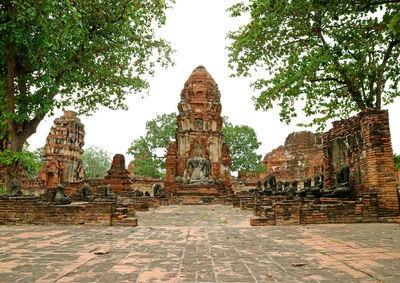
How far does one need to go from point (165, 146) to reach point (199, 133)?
29.8ft

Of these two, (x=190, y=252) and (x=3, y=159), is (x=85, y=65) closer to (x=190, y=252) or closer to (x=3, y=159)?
(x=3, y=159)

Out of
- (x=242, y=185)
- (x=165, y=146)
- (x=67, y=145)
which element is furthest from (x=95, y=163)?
(x=242, y=185)

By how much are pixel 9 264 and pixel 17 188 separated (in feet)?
22.6

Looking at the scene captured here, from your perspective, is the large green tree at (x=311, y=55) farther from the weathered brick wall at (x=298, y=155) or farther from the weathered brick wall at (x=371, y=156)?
the weathered brick wall at (x=298, y=155)

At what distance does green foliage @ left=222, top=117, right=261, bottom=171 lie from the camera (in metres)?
34.2

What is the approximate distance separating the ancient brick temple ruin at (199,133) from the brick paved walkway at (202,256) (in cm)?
1665

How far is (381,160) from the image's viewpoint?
7742 millimetres

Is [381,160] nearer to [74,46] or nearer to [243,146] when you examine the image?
[74,46]

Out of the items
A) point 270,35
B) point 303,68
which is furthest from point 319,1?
point 270,35

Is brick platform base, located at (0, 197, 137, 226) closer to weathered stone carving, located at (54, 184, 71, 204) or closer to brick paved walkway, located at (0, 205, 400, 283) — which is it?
weathered stone carving, located at (54, 184, 71, 204)

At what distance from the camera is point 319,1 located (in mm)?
5309

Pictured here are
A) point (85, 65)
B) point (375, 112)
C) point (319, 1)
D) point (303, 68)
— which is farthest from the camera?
point (85, 65)

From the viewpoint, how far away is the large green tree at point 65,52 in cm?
823

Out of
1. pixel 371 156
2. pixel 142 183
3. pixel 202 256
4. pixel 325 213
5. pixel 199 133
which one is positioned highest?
pixel 199 133
